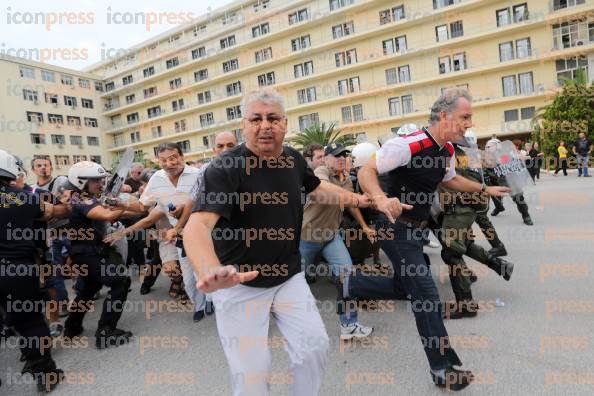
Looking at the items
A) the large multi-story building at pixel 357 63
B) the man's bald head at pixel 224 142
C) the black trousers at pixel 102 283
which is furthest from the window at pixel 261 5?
the black trousers at pixel 102 283

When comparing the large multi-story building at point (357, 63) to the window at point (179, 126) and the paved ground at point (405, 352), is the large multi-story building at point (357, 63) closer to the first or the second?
the window at point (179, 126)

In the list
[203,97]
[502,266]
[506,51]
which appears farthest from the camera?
[203,97]

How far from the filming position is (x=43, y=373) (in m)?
2.96

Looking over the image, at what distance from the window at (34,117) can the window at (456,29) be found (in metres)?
43.5

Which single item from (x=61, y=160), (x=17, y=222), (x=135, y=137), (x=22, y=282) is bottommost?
(x=22, y=282)

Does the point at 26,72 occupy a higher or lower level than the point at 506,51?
higher

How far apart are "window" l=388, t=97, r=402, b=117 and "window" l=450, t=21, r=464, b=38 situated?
6328 mm

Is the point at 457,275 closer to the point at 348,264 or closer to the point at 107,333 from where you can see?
the point at 348,264

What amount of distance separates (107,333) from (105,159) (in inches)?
2057

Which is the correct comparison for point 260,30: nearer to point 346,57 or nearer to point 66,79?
point 346,57

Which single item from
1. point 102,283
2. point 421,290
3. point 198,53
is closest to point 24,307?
point 102,283

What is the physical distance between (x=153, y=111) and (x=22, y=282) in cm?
4719

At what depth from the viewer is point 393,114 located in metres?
31.7

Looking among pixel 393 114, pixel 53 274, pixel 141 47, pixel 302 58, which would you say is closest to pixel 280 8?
pixel 302 58
